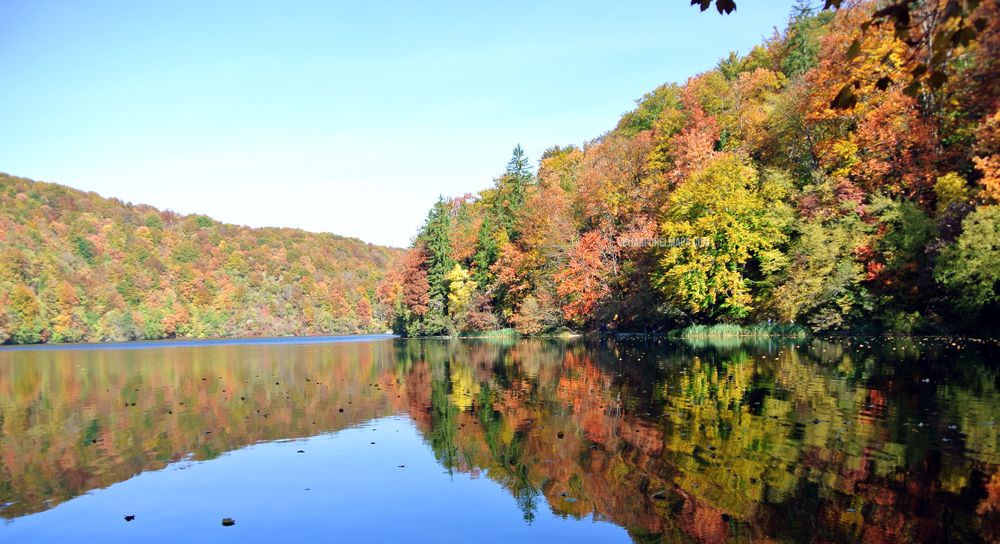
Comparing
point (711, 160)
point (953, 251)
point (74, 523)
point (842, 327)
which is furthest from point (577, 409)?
point (711, 160)

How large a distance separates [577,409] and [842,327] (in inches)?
1183

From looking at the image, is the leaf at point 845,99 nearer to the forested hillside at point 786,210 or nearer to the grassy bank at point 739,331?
the forested hillside at point 786,210

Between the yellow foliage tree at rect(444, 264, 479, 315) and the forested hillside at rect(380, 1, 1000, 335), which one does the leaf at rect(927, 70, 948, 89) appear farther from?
the yellow foliage tree at rect(444, 264, 479, 315)

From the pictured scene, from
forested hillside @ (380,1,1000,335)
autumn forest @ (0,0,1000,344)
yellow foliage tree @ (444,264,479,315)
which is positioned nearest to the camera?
autumn forest @ (0,0,1000,344)

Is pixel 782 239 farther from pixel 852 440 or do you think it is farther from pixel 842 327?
pixel 852 440

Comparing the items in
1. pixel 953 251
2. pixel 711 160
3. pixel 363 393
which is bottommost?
pixel 363 393

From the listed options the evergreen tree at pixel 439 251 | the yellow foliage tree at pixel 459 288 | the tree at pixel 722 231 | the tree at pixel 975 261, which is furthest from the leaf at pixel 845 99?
the evergreen tree at pixel 439 251

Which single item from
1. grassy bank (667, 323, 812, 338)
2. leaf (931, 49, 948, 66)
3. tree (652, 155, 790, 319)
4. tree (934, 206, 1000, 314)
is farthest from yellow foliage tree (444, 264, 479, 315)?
leaf (931, 49, 948, 66)

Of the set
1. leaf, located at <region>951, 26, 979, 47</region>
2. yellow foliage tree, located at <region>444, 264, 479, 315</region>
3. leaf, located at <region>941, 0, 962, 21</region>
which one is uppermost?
leaf, located at <region>941, 0, 962, 21</region>

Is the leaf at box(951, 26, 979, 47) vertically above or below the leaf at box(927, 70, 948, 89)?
above

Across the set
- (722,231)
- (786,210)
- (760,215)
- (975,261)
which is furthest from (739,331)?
(975,261)

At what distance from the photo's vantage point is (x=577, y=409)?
14508mm

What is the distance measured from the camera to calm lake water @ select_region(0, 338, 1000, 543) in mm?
7137

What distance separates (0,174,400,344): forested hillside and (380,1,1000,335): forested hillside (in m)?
75.4
